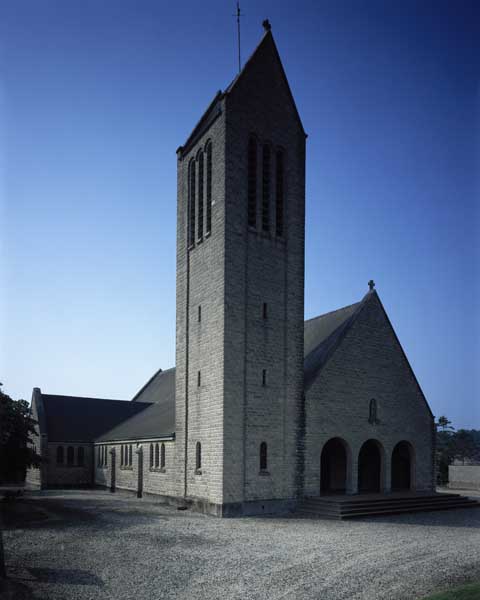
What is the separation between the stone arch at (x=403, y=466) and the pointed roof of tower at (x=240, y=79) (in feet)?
62.6

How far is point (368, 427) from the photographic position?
29922 mm

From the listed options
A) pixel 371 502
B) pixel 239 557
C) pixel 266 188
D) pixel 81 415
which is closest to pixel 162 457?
pixel 371 502

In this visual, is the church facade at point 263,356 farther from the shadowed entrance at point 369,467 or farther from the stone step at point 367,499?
the stone step at point 367,499

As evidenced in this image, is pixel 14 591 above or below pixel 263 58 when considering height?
below

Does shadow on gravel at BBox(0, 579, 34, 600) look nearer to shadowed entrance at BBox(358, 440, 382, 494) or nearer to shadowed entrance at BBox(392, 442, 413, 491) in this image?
shadowed entrance at BBox(358, 440, 382, 494)

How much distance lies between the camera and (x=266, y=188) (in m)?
29.0

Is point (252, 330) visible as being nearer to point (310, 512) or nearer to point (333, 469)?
point (310, 512)

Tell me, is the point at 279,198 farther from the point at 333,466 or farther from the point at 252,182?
the point at 333,466

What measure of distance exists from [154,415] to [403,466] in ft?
58.7

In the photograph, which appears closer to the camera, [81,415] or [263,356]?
[263,356]

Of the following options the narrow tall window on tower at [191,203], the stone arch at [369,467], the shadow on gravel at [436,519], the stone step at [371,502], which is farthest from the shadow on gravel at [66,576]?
the stone arch at [369,467]

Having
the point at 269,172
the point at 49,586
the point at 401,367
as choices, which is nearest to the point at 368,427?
the point at 401,367

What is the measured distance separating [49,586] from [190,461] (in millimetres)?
15322

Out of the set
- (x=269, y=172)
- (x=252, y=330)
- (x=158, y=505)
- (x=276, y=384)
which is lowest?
(x=158, y=505)
